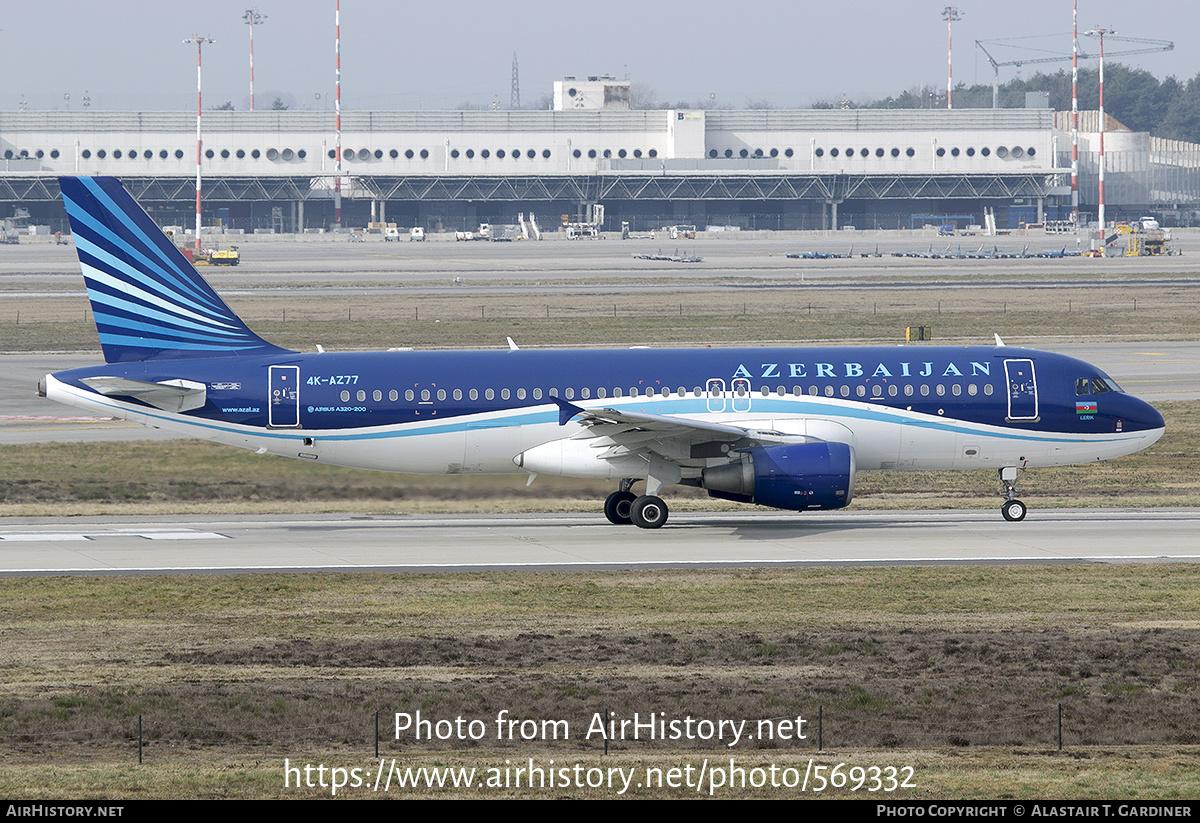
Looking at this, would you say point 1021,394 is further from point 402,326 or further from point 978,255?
point 978,255

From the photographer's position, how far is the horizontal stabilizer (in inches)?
1428

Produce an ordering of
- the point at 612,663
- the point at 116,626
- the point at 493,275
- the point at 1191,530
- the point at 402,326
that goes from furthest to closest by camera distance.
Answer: the point at 493,275 < the point at 402,326 < the point at 1191,530 < the point at 116,626 < the point at 612,663

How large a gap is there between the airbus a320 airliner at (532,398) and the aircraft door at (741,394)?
0.04m

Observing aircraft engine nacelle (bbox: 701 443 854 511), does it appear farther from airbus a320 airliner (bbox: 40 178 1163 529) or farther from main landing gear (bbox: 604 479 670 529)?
main landing gear (bbox: 604 479 670 529)

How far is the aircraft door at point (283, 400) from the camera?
121 ft

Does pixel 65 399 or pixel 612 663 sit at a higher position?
pixel 65 399

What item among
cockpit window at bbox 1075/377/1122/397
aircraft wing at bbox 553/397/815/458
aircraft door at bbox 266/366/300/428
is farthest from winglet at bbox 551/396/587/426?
cockpit window at bbox 1075/377/1122/397

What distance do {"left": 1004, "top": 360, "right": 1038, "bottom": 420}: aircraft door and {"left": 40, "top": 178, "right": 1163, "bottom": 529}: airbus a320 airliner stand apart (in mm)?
47

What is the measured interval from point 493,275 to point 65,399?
97.9 meters

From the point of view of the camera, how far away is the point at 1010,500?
3844 centimetres

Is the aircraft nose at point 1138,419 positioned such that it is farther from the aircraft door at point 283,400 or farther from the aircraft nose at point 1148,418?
the aircraft door at point 283,400

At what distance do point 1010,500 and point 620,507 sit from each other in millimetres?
10574
